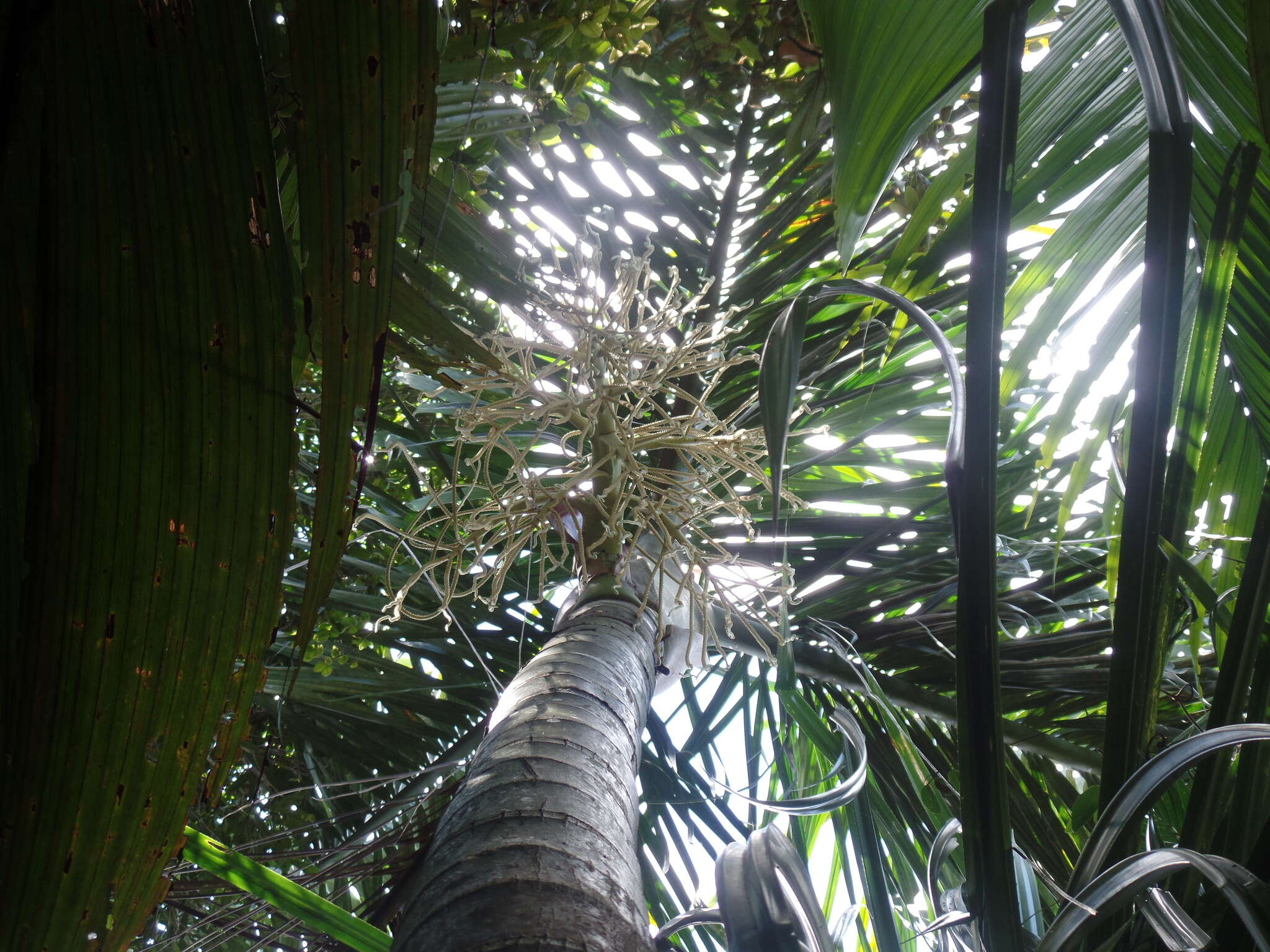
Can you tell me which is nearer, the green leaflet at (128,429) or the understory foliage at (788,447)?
the green leaflet at (128,429)

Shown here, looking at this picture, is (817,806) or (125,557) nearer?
(125,557)

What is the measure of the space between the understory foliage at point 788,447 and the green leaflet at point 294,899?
18cm

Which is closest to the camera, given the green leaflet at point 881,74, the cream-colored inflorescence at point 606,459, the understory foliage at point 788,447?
the green leaflet at point 881,74

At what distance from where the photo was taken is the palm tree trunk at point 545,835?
399mm

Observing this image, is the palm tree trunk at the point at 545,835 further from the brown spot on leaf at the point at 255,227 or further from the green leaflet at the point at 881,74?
the green leaflet at the point at 881,74

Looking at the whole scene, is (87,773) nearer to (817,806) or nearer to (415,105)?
(415,105)

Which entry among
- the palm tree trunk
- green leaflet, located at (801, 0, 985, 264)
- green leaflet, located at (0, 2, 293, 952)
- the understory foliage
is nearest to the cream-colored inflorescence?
the understory foliage

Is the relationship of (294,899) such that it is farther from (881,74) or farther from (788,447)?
(788,447)

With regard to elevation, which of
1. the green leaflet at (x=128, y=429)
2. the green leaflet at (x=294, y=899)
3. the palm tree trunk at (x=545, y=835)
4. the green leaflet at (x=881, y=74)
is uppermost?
the green leaflet at (x=881, y=74)

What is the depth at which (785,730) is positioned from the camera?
178cm

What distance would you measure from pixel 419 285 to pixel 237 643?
1.45 feet

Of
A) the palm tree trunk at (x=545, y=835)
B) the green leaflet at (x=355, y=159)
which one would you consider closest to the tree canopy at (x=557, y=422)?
the green leaflet at (x=355, y=159)

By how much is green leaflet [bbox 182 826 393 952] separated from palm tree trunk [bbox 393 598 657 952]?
0.25 metres

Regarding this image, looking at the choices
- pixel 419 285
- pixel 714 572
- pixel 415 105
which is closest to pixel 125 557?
pixel 415 105
